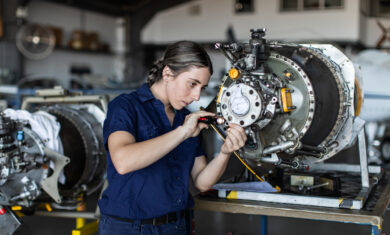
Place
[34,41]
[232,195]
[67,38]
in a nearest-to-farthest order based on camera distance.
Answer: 1. [232,195]
2. [34,41]
3. [67,38]

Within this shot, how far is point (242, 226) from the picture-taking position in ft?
11.3

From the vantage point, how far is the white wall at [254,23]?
1305 cm

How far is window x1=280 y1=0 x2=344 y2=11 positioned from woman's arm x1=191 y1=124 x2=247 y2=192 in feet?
42.1

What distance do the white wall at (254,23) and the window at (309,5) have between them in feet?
0.51

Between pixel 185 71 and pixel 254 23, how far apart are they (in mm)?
13400

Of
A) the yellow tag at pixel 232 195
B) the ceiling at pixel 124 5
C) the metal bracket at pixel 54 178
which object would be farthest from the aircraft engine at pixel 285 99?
the ceiling at pixel 124 5

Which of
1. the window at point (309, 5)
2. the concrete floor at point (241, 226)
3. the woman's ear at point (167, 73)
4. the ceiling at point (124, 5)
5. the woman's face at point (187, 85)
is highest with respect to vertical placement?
the ceiling at point (124, 5)

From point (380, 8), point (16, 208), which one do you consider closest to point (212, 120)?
point (16, 208)

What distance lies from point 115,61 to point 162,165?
1467cm

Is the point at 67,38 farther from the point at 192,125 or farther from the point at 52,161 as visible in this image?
the point at 192,125

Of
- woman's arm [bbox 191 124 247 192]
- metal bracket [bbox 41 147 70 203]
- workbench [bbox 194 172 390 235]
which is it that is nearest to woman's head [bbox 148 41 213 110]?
woman's arm [bbox 191 124 247 192]

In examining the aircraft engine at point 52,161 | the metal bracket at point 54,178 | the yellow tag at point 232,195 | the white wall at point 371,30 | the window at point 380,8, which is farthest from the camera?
the window at point 380,8

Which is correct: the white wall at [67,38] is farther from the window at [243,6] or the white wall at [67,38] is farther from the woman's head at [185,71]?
the woman's head at [185,71]

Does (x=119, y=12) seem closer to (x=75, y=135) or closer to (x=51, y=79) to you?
(x=51, y=79)
